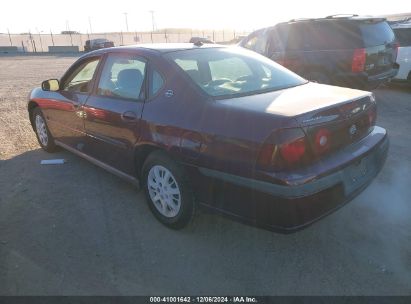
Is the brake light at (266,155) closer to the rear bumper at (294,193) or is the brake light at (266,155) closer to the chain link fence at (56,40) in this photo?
the rear bumper at (294,193)

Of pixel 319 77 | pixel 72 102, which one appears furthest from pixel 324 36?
pixel 72 102

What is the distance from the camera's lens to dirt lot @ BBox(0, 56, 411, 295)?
2.69 metres

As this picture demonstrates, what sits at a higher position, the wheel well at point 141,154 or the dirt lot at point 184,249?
the wheel well at point 141,154

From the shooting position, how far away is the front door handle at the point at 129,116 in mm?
3404

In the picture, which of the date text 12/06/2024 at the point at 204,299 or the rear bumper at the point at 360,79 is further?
the rear bumper at the point at 360,79

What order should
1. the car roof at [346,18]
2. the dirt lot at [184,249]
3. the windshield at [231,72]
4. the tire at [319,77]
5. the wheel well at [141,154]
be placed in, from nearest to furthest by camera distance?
the dirt lot at [184,249] < the windshield at [231,72] < the wheel well at [141,154] < the car roof at [346,18] < the tire at [319,77]

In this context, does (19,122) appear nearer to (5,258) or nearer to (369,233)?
(5,258)

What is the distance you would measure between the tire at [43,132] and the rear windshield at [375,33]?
5.88 meters

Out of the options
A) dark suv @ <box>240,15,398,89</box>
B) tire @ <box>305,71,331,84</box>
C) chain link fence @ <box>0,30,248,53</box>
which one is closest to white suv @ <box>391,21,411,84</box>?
dark suv @ <box>240,15,398,89</box>

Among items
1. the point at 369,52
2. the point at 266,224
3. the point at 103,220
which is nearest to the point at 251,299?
the point at 266,224

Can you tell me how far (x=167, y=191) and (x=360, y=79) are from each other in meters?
5.42

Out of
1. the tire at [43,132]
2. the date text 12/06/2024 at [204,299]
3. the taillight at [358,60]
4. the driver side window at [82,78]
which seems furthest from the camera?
the taillight at [358,60]

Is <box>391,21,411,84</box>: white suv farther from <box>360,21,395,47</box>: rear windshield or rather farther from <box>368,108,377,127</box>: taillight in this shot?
<box>368,108,377,127</box>: taillight

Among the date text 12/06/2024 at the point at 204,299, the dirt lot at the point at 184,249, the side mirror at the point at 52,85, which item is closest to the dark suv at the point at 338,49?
the dirt lot at the point at 184,249
